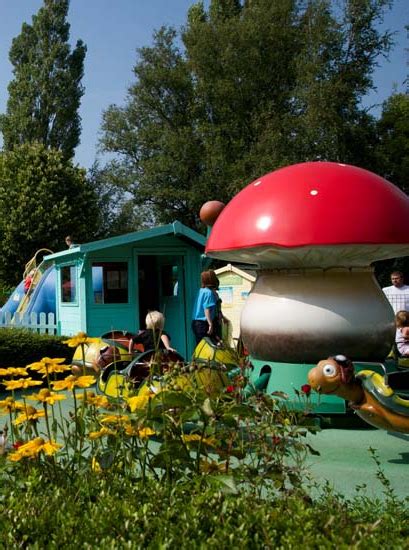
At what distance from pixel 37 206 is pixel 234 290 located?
18282 millimetres

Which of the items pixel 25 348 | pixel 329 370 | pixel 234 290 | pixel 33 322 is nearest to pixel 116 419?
pixel 329 370

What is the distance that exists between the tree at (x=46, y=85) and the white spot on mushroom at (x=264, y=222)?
34.1m

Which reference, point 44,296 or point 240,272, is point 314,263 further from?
point 44,296

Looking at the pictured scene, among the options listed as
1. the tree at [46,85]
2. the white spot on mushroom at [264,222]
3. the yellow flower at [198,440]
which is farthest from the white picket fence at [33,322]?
the tree at [46,85]

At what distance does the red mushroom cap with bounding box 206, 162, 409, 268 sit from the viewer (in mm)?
6105

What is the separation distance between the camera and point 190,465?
3211mm

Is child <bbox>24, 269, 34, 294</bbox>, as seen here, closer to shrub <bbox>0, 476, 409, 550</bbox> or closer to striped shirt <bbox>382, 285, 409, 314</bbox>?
striped shirt <bbox>382, 285, 409, 314</bbox>

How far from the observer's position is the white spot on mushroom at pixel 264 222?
6.32 m

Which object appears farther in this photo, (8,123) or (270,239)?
(8,123)

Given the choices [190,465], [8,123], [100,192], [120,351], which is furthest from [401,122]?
[190,465]

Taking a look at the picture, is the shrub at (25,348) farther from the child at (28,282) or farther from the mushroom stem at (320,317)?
the child at (28,282)

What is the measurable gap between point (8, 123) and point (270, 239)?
35168 millimetres

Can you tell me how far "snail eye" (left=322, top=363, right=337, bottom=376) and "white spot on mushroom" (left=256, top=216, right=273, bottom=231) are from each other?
1986mm

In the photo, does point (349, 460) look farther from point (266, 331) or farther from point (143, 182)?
point (143, 182)
